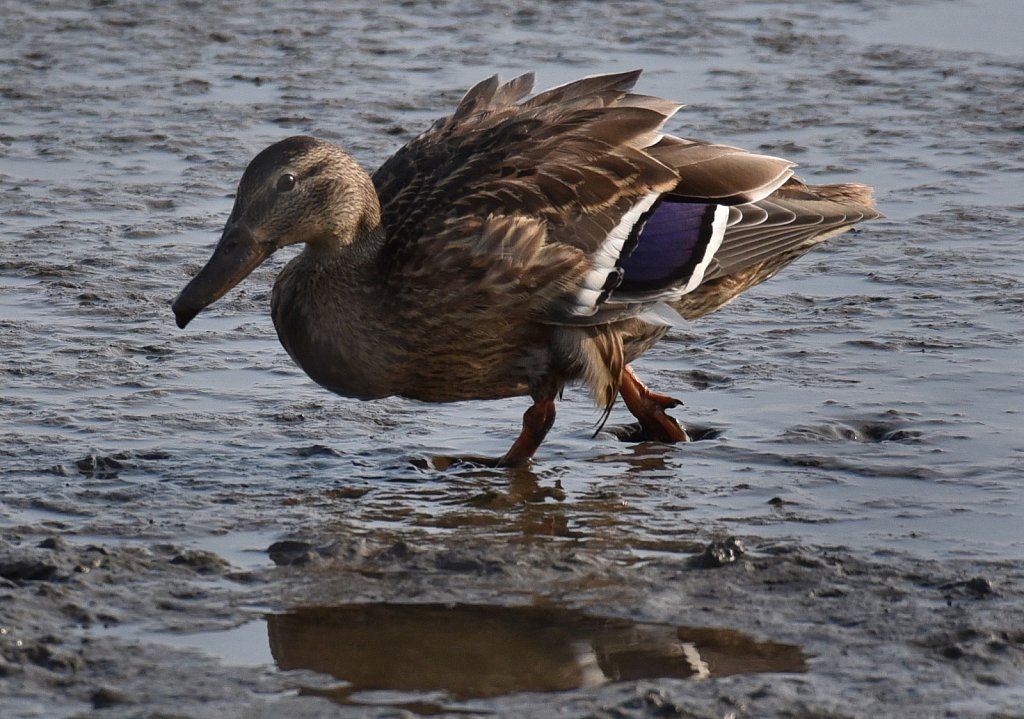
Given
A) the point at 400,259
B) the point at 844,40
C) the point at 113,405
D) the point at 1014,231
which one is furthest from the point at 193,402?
the point at 844,40

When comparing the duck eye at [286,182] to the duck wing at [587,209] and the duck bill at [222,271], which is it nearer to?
the duck bill at [222,271]

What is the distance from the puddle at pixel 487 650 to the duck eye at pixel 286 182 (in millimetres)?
1860

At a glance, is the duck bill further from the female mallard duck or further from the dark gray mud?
the dark gray mud

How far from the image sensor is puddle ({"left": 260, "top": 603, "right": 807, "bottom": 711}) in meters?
4.73

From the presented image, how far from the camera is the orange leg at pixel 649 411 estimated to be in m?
7.07

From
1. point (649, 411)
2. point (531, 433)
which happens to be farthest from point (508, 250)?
point (649, 411)

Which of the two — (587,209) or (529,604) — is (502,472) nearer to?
(587,209)

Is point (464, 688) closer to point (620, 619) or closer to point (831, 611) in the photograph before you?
point (620, 619)

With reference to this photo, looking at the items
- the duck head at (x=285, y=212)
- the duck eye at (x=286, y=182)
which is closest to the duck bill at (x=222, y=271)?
the duck head at (x=285, y=212)

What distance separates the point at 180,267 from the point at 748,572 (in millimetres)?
4290

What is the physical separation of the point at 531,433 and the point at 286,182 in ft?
4.40

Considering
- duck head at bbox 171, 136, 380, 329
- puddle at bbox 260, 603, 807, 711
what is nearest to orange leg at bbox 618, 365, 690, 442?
duck head at bbox 171, 136, 380, 329

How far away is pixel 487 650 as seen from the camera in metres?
4.94

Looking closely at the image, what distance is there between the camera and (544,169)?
6840mm
